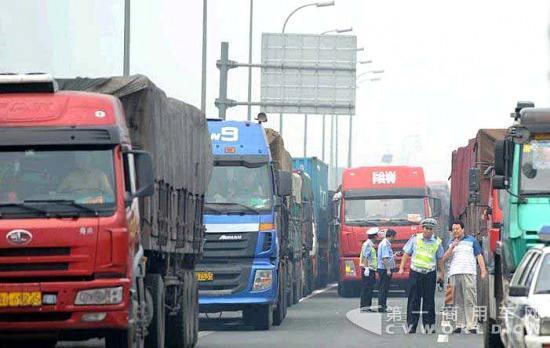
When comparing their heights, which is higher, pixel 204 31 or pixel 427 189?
pixel 204 31

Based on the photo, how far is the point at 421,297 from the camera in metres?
27.3

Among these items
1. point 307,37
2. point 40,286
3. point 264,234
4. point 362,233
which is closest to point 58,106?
point 40,286

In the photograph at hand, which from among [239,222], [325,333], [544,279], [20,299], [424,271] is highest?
[544,279]

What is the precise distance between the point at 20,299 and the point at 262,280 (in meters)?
12.1

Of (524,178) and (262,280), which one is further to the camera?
(262,280)

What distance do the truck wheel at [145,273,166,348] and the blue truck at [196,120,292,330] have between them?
7.86 m

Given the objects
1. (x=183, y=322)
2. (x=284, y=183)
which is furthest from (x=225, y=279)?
(x=183, y=322)

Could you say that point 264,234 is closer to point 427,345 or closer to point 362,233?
point 427,345

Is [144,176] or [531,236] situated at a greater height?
[144,176]

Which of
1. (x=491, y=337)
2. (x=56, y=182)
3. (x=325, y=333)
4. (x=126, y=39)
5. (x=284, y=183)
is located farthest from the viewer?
(x=126, y=39)

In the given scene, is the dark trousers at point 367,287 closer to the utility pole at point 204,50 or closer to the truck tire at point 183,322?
the utility pole at point 204,50

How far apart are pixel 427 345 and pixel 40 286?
8.73 m

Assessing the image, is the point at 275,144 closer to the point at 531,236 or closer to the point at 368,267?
the point at 368,267

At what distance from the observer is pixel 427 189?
147ft
